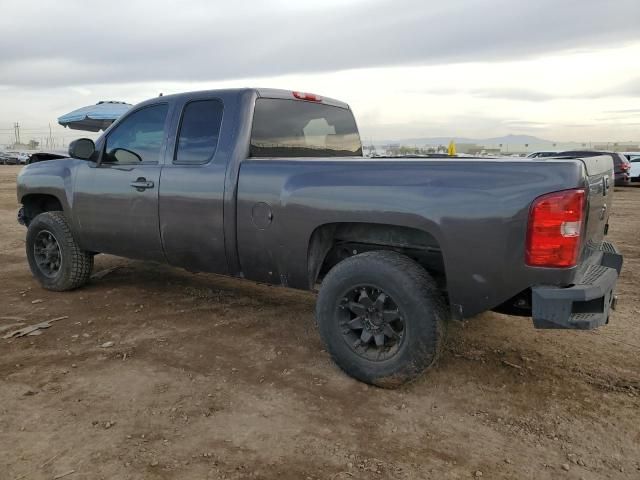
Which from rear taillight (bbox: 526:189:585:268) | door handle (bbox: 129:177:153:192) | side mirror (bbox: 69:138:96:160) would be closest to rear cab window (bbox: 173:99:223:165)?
door handle (bbox: 129:177:153:192)

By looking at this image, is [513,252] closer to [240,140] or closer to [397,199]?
[397,199]

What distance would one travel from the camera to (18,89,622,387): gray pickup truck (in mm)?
2711

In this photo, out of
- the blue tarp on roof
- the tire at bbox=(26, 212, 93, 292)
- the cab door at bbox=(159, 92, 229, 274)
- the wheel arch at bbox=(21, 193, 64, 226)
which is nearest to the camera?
the cab door at bbox=(159, 92, 229, 274)

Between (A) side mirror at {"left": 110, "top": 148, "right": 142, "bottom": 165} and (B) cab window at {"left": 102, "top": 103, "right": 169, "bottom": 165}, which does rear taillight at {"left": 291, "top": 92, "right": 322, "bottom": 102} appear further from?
(A) side mirror at {"left": 110, "top": 148, "right": 142, "bottom": 165}

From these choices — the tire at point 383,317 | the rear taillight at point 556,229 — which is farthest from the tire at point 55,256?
the rear taillight at point 556,229

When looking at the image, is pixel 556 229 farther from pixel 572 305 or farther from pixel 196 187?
pixel 196 187

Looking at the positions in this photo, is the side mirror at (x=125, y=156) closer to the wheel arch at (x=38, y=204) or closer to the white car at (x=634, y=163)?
the wheel arch at (x=38, y=204)

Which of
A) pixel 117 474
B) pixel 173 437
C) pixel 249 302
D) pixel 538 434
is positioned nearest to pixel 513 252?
pixel 538 434

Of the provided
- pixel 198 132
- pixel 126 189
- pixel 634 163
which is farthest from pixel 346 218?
pixel 634 163

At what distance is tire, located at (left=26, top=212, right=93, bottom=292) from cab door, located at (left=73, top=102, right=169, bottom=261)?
0.27m

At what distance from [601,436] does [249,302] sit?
323 centimetres

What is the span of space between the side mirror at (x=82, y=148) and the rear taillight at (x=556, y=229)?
3846 millimetres

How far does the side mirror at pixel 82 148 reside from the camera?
15.3 ft

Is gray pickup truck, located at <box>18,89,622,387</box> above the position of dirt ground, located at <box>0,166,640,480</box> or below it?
above
